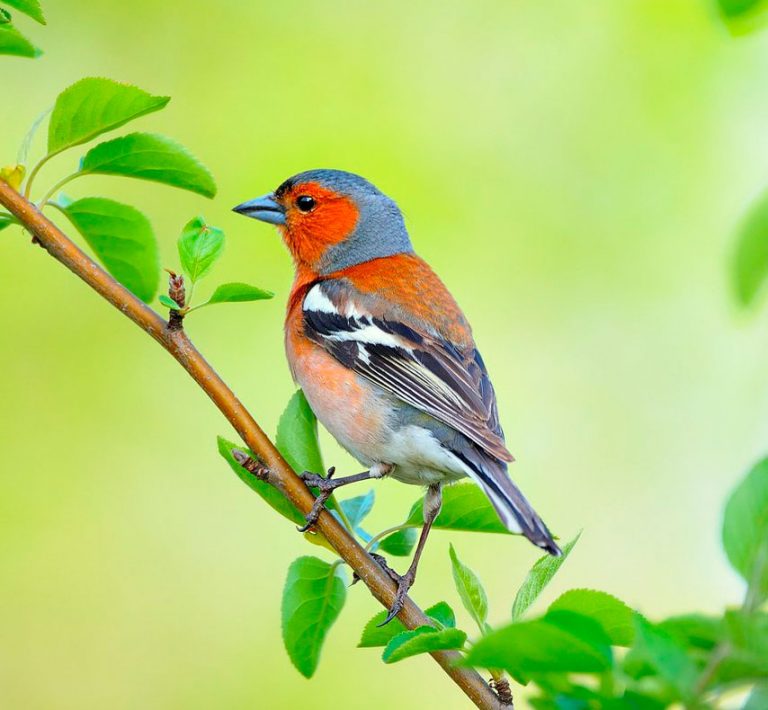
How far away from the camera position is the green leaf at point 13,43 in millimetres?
2307

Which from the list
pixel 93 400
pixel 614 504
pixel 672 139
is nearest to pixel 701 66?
pixel 672 139

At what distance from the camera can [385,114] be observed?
6.84 metres

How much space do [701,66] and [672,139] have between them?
530 mm

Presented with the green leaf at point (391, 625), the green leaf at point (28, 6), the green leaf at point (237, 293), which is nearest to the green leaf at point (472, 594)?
the green leaf at point (391, 625)

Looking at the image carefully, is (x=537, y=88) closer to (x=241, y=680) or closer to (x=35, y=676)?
(x=241, y=680)

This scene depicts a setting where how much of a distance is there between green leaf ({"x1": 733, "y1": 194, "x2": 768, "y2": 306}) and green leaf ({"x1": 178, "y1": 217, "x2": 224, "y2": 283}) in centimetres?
137

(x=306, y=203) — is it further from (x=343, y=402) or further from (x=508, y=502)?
(x=508, y=502)

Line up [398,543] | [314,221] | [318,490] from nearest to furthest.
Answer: [398,543]
[318,490]
[314,221]

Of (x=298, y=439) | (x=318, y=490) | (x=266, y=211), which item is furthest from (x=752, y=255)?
(x=266, y=211)

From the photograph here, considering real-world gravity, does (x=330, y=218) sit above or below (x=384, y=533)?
above

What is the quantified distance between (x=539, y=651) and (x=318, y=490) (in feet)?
6.22

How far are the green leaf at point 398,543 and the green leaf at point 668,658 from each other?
1.48 m

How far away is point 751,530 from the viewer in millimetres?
1356

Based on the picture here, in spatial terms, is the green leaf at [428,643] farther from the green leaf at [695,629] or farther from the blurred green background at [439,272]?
the blurred green background at [439,272]
